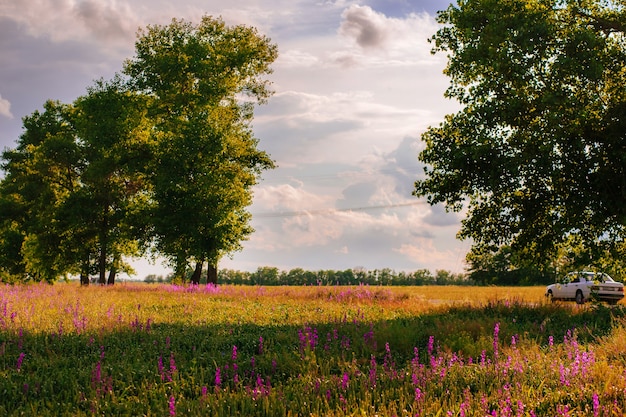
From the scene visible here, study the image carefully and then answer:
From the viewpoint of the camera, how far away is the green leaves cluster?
27297 mm

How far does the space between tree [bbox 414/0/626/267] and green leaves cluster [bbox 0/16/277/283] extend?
41.9 ft

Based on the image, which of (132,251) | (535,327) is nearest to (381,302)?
(535,327)

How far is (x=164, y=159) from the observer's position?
27750mm

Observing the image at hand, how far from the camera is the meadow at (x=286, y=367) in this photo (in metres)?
5.86

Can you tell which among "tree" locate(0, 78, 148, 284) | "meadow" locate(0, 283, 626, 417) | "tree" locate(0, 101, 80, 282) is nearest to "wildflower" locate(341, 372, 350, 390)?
"meadow" locate(0, 283, 626, 417)

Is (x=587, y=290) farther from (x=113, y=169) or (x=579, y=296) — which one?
(x=113, y=169)

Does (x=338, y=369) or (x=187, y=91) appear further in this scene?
(x=187, y=91)

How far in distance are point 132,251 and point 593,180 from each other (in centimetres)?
3045

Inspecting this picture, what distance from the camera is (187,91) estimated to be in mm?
31078

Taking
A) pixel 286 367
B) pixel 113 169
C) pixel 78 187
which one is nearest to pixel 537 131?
pixel 286 367

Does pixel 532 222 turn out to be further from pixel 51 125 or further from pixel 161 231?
pixel 51 125

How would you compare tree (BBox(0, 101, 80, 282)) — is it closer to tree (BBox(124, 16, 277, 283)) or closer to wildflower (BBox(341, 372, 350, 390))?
tree (BBox(124, 16, 277, 283))

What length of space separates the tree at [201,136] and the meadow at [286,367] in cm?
1367

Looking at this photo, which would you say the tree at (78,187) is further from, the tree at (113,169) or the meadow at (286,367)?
the meadow at (286,367)
